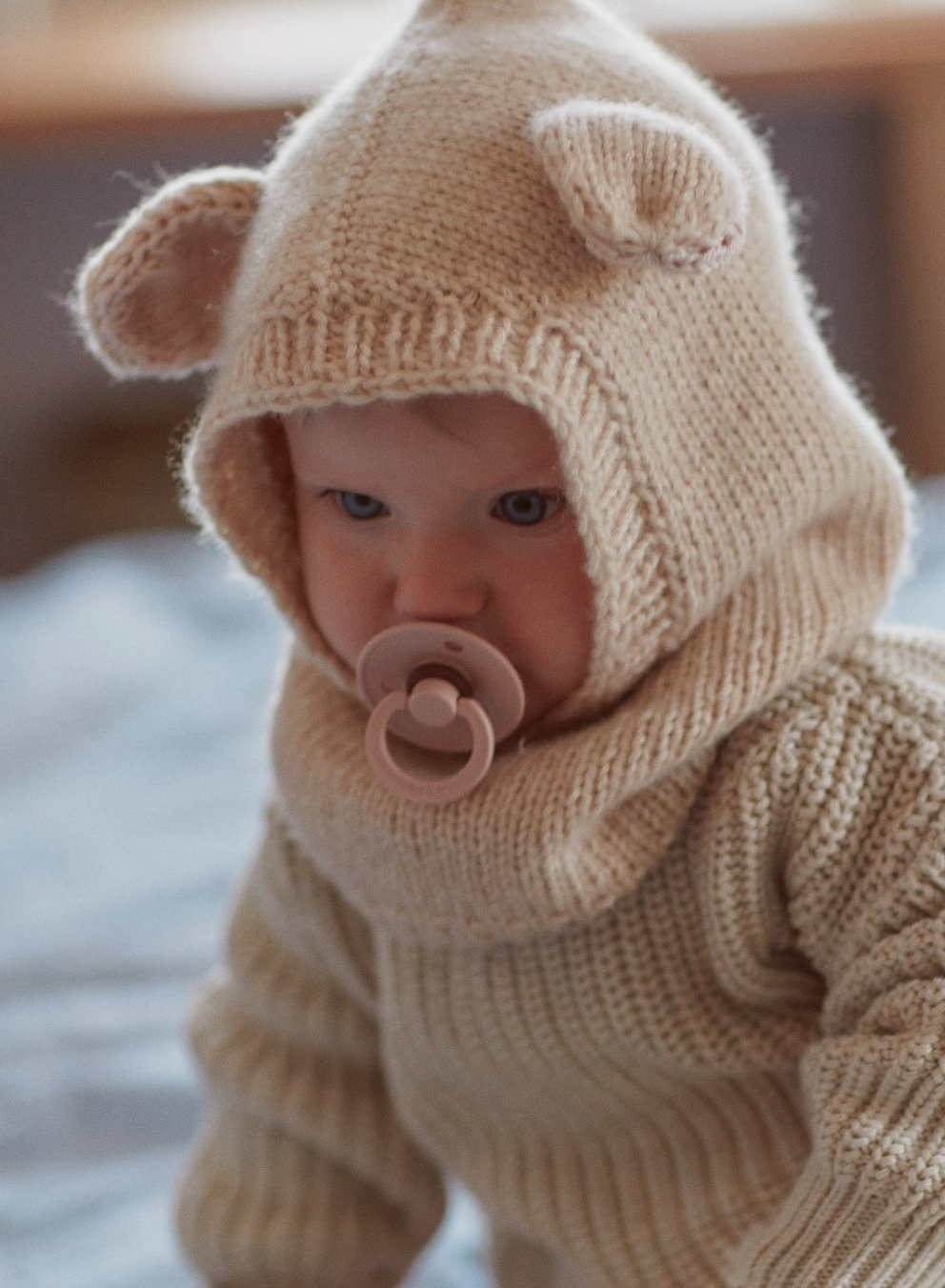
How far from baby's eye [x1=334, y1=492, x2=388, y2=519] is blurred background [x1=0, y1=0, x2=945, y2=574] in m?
1.36

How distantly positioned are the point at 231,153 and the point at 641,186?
178 cm

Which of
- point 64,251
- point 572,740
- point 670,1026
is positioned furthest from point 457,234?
point 64,251

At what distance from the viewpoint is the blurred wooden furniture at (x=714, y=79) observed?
2.05m

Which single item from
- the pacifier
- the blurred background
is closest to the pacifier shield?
the pacifier

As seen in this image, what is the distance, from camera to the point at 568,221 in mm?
603

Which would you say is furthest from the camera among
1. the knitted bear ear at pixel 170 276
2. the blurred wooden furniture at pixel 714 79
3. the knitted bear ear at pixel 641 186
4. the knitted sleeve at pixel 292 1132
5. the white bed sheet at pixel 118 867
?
the blurred wooden furniture at pixel 714 79

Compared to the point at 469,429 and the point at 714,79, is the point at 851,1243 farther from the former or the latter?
the point at 714,79

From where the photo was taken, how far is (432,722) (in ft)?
2.14

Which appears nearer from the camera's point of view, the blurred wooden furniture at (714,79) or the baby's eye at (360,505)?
the baby's eye at (360,505)

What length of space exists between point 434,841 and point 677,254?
9.8 inches

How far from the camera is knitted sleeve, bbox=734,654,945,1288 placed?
596 millimetres

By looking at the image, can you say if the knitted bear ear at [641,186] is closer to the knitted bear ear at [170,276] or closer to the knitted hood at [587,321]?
the knitted hood at [587,321]

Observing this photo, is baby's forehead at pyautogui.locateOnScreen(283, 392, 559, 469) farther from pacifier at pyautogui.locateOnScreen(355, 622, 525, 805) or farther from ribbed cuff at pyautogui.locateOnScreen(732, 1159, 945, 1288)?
ribbed cuff at pyautogui.locateOnScreen(732, 1159, 945, 1288)

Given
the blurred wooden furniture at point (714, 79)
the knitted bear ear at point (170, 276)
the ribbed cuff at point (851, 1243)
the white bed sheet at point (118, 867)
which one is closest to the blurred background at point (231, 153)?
the blurred wooden furniture at point (714, 79)
